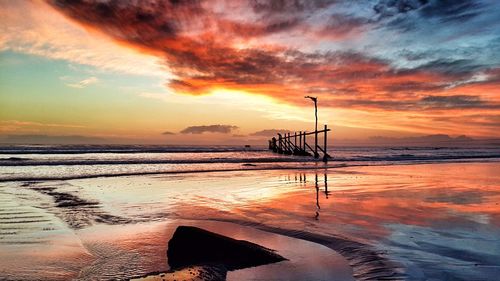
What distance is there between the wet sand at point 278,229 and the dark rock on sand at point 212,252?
233 millimetres

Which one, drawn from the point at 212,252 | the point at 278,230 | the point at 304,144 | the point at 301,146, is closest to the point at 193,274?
the point at 212,252

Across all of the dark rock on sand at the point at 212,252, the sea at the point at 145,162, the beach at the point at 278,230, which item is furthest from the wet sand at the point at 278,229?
the sea at the point at 145,162

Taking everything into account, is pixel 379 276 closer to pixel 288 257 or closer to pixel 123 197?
pixel 288 257

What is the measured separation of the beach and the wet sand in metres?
0.02

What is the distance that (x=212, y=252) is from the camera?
5.53 meters

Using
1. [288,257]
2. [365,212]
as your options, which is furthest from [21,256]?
[365,212]

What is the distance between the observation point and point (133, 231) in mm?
7613

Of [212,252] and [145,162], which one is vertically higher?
[145,162]

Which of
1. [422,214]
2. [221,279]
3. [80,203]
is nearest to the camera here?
[221,279]

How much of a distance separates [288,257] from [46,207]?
8.41 m

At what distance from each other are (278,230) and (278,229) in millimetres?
86

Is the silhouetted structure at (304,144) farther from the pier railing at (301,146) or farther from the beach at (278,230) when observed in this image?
the beach at (278,230)

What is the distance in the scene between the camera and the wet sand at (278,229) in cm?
514

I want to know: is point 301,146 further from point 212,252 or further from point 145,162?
point 212,252
